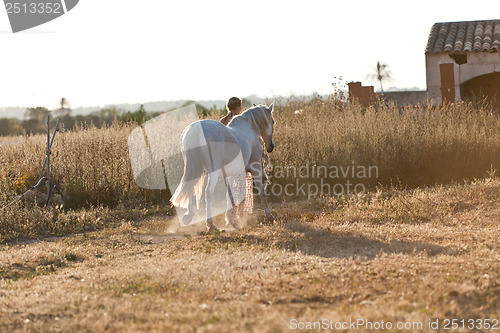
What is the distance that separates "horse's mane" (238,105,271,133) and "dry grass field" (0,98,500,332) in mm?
1532

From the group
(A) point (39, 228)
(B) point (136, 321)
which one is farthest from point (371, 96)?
(B) point (136, 321)

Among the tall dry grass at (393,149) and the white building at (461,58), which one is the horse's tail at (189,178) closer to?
the tall dry grass at (393,149)

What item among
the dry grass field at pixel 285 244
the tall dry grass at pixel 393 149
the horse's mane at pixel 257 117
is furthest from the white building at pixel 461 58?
the horse's mane at pixel 257 117

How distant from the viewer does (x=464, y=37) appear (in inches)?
805

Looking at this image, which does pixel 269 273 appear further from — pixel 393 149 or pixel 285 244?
pixel 393 149

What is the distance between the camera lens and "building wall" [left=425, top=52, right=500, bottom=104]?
1917 cm

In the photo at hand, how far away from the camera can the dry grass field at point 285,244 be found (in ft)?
16.3

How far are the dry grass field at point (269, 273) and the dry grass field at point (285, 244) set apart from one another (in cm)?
2

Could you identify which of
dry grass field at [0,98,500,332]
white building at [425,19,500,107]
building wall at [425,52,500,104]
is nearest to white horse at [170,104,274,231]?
dry grass field at [0,98,500,332]

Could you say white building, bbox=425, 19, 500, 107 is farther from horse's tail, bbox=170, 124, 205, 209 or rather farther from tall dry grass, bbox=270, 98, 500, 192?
horse's tail, bbox=170, 124, 205, 209

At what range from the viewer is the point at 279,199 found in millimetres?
12273

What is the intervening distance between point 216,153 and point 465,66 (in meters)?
13.5

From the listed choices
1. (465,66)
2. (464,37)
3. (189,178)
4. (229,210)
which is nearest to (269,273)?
(189,178)

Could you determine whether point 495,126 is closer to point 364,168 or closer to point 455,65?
Result: point 364,168
